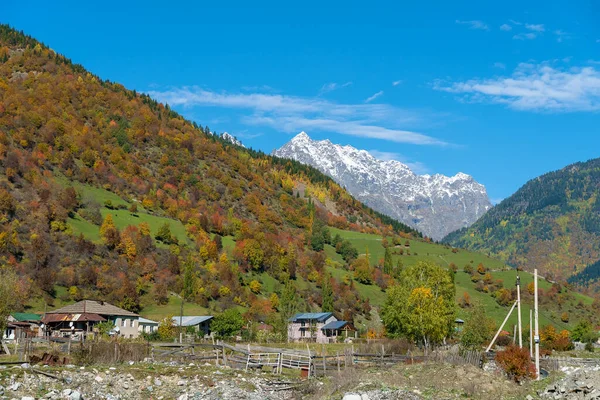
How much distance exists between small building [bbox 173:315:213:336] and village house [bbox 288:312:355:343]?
20206 millimetres

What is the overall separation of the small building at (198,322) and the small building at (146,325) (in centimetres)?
330

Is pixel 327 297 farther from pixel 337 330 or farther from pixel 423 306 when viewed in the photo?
pixel 423 306

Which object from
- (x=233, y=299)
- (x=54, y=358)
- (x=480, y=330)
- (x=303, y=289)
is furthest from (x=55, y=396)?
(x=303, y=289)

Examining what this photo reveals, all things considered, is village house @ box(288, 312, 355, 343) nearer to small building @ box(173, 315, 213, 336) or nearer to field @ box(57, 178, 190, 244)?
small building @ box(173, 315, 213, 336)

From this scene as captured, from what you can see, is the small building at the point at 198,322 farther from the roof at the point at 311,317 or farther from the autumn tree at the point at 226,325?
the roof at the point at 311,317

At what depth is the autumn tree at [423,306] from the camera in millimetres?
76188

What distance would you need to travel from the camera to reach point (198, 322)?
102625 millimetres

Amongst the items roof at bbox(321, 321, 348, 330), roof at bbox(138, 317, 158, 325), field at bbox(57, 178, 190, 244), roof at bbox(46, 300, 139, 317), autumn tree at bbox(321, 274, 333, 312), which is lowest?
roof at bbox(321, 321, 348, 330)

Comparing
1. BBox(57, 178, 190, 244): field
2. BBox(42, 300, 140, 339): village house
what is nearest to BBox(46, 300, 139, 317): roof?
BBox(42, 300, 140, 339): village house

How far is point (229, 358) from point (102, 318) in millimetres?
45048

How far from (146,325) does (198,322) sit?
8622 millimetres

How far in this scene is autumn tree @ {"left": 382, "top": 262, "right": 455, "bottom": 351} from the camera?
250 ft

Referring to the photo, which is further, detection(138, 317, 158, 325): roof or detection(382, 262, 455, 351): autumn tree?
detection(138, 317, 158, 325): roof

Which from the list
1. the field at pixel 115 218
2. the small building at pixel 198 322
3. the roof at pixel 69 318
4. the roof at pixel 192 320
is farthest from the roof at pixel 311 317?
the roof at pixel 69 318
